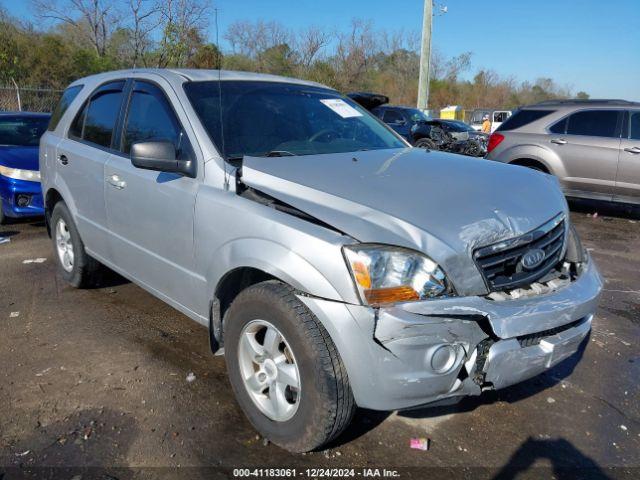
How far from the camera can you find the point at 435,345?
2129 millimetres

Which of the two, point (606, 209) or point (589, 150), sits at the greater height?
point (589, 150)

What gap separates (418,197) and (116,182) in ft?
7.10

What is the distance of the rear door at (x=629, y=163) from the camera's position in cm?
762

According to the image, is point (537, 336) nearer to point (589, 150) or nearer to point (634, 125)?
point (589, 150)

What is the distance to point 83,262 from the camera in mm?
4426

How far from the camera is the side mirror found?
2.87m


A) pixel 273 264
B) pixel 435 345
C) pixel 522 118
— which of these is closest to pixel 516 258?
pixel 435 345

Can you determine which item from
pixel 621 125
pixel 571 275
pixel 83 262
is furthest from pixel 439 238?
pixel 621 125

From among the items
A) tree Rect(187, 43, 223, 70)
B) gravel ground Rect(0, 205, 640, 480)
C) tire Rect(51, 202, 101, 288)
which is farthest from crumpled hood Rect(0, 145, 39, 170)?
gravel ground Rect(0, 205, 640, 480)

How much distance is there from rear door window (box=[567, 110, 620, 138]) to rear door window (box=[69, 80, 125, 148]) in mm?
6908

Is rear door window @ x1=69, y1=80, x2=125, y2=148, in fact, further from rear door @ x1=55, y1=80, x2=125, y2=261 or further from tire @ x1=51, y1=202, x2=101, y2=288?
tire @ x1=51, y1=202, x2=101, y2=288

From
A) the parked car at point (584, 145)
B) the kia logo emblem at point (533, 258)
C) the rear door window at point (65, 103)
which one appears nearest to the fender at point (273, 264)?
the kia logo emblem at point (533, 258)

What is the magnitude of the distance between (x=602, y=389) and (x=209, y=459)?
91.5 inches

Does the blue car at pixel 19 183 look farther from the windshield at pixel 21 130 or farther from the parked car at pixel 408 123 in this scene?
the parked car at pixel 408 123
